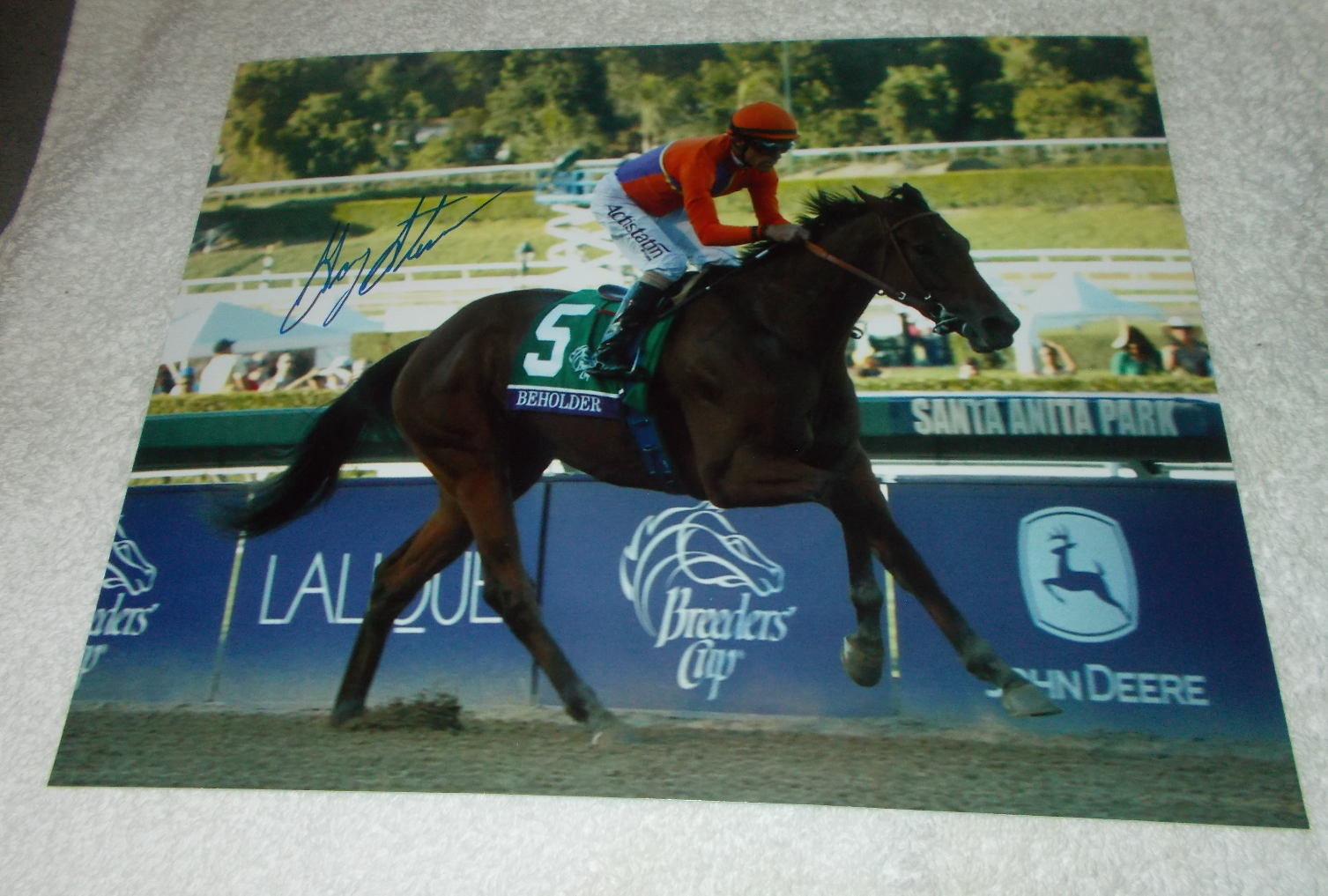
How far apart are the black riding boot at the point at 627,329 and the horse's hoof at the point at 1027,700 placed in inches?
45.1

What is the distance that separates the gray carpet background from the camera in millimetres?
2045

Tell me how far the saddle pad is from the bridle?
433mm

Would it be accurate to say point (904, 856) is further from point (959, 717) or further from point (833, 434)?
point (833, 434)

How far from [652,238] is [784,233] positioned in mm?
339

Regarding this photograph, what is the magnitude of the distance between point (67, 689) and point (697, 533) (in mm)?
1613

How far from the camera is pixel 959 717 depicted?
2.16 meters

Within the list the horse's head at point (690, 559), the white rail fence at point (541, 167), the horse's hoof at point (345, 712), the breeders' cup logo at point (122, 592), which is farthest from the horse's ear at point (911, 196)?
the breeders' cup logo at point (122, 592)

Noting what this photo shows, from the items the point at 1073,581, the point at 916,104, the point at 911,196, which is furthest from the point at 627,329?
the point at 1073,581

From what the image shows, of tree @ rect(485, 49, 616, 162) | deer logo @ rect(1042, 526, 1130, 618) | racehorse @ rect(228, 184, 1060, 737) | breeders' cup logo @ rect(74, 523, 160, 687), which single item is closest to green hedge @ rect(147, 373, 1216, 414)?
racehorse @ rect(228, 184, 1060, 737)

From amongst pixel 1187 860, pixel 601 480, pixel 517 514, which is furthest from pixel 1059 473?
pixel 517 514

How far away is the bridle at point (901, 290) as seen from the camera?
7.27 feet

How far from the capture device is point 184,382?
2.61 meters

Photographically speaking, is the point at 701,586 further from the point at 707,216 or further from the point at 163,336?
the point at 163,336
